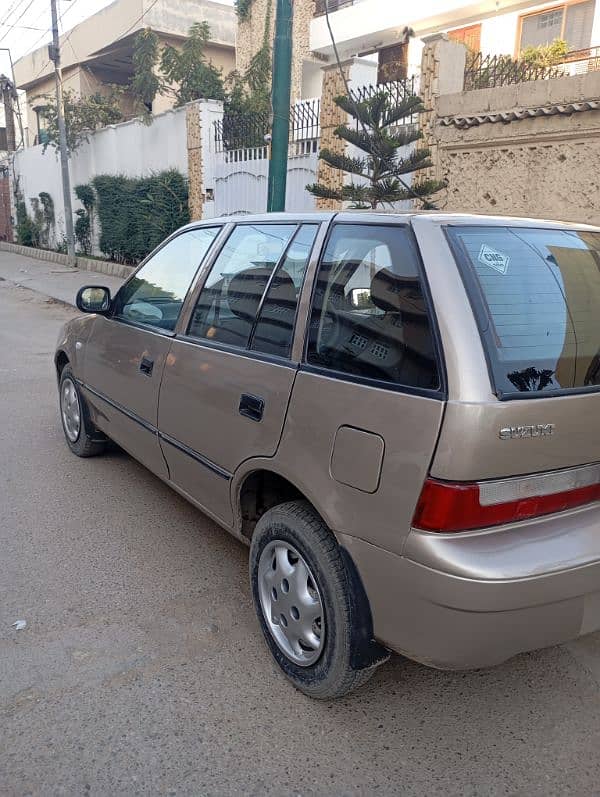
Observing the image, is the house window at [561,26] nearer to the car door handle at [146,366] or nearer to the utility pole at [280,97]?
the utility pole at [280,97]

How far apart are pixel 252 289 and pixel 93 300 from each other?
1.68 m

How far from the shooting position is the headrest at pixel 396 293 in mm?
2218

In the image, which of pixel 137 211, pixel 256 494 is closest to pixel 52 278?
pixel 137 211

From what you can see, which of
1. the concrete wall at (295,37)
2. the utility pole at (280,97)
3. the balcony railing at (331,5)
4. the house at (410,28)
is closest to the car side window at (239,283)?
the utility pole at (280,97)

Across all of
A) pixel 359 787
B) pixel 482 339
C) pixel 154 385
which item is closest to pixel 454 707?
pixel 359 787

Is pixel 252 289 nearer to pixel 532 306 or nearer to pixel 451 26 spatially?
Answer: pixel 532 306

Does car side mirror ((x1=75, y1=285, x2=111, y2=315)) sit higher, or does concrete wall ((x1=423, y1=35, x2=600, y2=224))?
concrete wall ((x1=423, y1=35, x2=600, y2=224))

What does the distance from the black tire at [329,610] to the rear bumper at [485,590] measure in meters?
0.11

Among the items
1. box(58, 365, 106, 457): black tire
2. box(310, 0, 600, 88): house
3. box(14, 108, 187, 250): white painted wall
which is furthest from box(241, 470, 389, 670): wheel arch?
box(14, 108, 187, 250): white painted wall

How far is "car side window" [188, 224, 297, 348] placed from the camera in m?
2.97

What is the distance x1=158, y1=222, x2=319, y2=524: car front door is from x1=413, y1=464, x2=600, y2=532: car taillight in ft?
2.43

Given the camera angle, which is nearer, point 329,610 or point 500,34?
point 329,610

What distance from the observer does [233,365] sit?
2932 millimetres

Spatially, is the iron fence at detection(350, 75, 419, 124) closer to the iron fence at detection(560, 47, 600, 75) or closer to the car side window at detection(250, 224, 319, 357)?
the iron fence at detection(560, 47, 600, 75)
